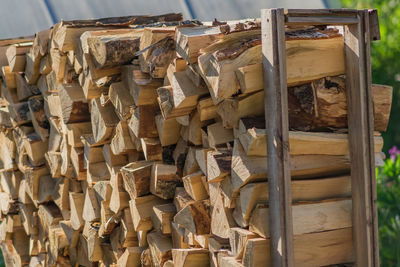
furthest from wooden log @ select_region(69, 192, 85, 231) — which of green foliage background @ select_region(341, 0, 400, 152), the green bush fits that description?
green foliage background @ select_region(341, 0, 400, 152)

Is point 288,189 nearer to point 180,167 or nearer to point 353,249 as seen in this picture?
point 353,249

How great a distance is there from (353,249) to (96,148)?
48.2 inches

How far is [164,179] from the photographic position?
7.59ft

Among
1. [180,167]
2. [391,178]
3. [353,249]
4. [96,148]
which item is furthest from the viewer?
[391,178]

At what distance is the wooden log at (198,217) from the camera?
2096 mm

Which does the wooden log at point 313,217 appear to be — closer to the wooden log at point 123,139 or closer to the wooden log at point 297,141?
the wooden log at point 297,141

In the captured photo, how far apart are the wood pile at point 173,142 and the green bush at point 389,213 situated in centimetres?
205

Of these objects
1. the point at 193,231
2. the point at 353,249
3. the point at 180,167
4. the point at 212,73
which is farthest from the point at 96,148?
the point at 353,249

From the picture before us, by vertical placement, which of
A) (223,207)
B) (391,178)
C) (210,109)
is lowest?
(391,178)

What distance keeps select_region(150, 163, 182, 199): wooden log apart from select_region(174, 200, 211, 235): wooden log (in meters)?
0.21

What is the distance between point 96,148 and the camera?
108 inches

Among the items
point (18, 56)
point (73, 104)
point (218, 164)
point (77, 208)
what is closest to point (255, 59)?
point (218, 164)

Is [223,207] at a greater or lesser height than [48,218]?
greater

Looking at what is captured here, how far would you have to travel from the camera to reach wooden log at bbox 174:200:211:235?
2096 mm
